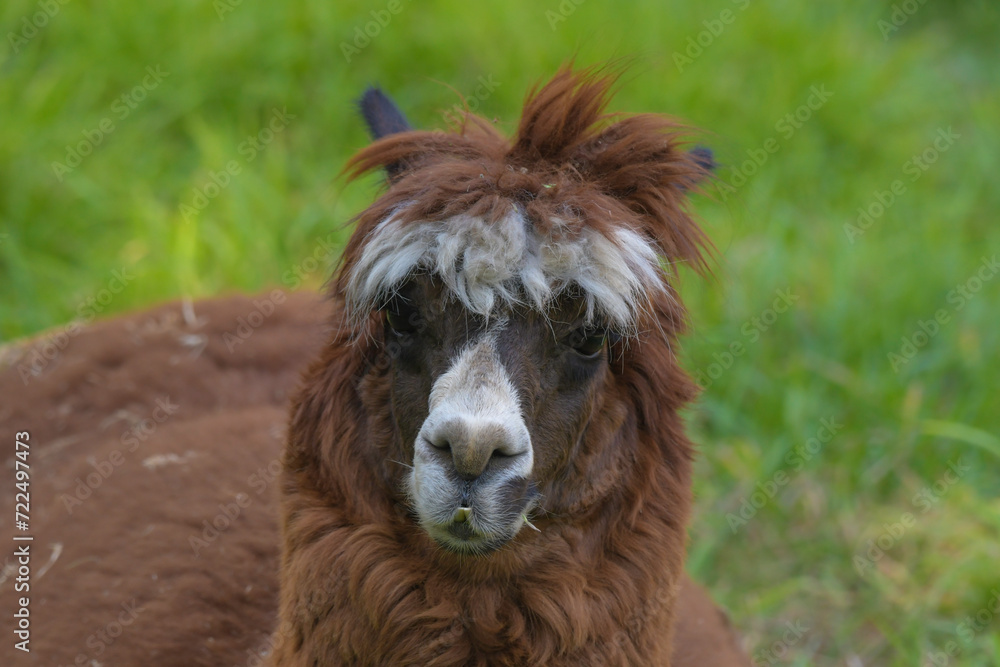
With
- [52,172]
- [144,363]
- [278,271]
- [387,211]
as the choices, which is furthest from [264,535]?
[52,172]

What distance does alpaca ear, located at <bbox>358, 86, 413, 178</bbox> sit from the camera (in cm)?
266

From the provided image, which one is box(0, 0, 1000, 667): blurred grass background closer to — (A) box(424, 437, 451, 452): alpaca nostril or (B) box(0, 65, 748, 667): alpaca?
(B) box(0, 65, 748, 667): alpaca

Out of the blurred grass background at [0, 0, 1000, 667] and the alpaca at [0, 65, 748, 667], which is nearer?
the alpaca at [0, 65, 748, 667]

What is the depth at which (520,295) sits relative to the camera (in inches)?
82.4

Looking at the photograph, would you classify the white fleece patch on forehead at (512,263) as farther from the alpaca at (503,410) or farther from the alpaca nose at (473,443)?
the alpaca nose at (473,443)

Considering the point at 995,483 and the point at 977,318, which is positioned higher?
the point at 977,318

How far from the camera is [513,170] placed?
2205mm

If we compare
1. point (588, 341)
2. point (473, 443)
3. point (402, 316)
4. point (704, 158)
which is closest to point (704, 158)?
point (704, 158)

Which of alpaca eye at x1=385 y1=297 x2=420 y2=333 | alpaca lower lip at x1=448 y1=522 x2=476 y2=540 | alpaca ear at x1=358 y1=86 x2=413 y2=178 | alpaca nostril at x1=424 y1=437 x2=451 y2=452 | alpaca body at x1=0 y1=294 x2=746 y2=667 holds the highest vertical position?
alpaca ear at x1=358 y1=86 x2=413 y2=178

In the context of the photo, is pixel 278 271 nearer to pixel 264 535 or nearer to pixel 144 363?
pixel 144 363

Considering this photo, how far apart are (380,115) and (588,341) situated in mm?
865

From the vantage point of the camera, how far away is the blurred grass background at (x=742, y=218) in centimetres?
430

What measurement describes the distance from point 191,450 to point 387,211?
4.49 ft

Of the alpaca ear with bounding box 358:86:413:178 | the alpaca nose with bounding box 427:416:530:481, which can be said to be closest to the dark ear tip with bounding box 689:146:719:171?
the alpaca ear with bounding box 358:86:413:178
